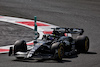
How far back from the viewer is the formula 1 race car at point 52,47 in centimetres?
1116

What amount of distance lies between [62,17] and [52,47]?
395 inches

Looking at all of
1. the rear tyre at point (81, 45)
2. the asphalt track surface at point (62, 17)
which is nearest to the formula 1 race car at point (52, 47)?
the rear tyre at point (81, 45)

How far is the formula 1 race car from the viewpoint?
11.2 meters

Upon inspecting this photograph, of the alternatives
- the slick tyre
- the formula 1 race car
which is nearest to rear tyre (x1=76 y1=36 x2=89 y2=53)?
the formula 1 race car

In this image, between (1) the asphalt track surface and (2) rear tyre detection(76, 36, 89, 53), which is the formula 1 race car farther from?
(1) the asphalt track surface

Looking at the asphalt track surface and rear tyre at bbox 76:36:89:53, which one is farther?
rear tyre at bbox 76:36:89:53

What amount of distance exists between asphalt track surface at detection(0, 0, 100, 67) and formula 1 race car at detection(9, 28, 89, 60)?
24 cm

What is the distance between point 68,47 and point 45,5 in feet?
41.8

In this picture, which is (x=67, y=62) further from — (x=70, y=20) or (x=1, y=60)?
(x=70, y=20)

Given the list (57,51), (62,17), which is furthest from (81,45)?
(62,17)

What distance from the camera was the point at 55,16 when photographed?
21266 mm

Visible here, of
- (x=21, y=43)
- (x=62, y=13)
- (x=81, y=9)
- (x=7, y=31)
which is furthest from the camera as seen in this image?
(x=81, y=9)

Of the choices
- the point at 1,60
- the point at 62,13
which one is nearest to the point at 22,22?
the point at 62,13

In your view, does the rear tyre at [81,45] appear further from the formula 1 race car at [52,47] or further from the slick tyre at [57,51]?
the slick tyre at [57,51]
